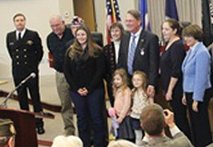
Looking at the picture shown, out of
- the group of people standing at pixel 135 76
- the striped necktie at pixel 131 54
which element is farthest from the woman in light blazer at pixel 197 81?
the striped necktie at pixel 131 54

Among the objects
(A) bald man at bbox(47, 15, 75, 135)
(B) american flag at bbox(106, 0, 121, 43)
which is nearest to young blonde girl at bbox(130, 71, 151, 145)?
(A) bald man at bbox(47, 15, 75, 135)

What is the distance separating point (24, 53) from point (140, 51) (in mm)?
1884

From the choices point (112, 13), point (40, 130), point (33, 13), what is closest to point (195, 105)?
point (40, 130)

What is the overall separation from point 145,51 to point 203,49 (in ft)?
2.04

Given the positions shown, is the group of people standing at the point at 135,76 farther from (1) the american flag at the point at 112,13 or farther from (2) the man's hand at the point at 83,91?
(1) the american flag at the point at 112,13

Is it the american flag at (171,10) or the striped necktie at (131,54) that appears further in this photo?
the american flag at (171,10)

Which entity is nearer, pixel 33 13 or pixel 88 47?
pixel 88 47

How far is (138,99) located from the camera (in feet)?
17.8

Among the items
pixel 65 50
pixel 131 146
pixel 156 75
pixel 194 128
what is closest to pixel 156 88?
pixel 156 75

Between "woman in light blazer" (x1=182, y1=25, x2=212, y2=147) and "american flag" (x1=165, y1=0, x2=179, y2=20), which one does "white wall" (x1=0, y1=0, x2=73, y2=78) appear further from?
"woman in light blazer" (x1=182, y1=25, x2=212, y2=147)

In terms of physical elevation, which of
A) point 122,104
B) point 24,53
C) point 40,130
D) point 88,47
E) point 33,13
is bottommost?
point 40,130

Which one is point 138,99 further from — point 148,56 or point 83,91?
point 83,91

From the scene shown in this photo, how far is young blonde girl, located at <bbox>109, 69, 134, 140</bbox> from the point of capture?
5.46 m

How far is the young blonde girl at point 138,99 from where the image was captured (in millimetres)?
5348
